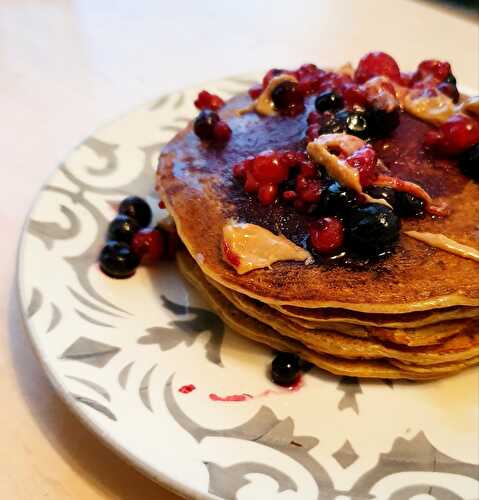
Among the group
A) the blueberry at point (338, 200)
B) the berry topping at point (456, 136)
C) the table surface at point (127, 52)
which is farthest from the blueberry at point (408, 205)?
the table surface at point (127, 52)

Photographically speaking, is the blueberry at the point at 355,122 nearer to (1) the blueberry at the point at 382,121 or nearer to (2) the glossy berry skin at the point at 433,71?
(1) the blueberry at the point at 382,121

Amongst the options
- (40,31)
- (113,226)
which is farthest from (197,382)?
(40,31)

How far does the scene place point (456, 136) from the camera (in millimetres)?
1733

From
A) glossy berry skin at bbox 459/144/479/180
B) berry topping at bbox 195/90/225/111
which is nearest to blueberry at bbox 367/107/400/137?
glossy berry skin at bbox 459/144/479/180

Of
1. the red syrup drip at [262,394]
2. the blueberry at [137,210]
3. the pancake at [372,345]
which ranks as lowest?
the red syrup drip at [262,394]

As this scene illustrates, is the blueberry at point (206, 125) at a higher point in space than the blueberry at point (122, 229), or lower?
higher

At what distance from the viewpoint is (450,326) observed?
1527 millimetres

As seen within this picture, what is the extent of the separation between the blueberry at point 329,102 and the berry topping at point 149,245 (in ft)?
1.85

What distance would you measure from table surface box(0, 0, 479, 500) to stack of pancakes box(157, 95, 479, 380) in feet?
1.84

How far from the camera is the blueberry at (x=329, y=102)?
6.14 feet

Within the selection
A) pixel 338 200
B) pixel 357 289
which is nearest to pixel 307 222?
pixel 338 200

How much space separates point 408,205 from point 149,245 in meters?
0.69

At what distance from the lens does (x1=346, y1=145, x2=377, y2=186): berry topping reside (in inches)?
62.3

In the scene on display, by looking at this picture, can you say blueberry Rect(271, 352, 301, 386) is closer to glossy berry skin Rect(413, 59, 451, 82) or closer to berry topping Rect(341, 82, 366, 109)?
berry topping Rect(341, 82, 366, 109)
